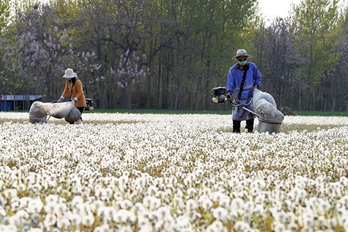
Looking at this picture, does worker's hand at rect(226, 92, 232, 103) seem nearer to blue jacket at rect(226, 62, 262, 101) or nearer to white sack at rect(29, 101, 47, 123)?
blue jacket at rect(226, 62, 262, 101)

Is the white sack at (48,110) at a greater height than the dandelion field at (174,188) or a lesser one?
greater

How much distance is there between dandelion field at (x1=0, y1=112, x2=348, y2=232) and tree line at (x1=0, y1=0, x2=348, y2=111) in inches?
1485

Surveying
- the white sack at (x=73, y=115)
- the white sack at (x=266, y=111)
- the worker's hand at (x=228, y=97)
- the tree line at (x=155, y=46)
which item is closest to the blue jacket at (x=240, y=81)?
the worker's hand at (x=228, y=97)

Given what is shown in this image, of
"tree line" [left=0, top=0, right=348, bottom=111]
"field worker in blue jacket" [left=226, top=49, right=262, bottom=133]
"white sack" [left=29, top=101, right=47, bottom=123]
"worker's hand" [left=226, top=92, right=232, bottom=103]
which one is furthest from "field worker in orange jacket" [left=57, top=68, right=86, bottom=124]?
"tree line" [left=0, top=0, right=348, bottom=111]

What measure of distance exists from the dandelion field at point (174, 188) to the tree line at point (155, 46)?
37731 millimetres

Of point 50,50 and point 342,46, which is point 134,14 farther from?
point 342,46

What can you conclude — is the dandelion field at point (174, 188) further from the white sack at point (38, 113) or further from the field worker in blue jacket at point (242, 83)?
the white sack at point (38, 113)

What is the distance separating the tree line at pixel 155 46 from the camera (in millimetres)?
48875

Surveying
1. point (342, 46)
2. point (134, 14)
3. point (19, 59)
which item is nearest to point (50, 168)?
point (19, 59)

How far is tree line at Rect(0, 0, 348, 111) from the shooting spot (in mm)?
48875

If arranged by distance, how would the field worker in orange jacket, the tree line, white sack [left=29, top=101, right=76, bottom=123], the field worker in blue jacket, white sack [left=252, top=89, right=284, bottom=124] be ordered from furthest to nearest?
the tree line < the field worker in orange jacket < white sack [left=29, top=101, right=76, bottom=123] < the field worker in blue jacket < white sack [left=252, top=89, right=284, bottom=124]

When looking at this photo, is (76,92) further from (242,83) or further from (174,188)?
(174,188)

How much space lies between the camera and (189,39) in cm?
5375

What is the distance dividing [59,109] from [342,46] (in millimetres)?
50106
